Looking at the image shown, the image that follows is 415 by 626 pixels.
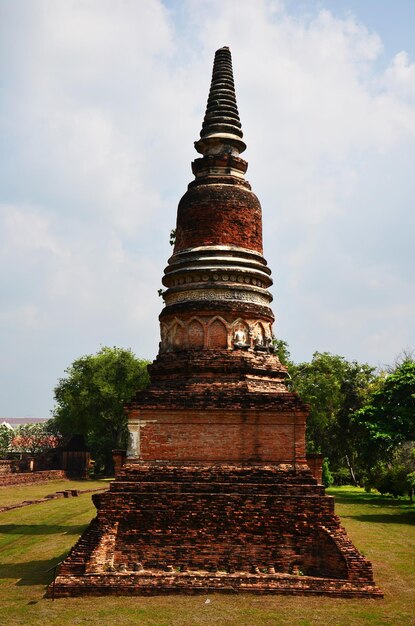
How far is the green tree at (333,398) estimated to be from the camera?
51750mm

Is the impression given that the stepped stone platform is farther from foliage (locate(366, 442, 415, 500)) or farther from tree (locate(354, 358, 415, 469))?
foliage (locate(366, 442, 415, 500))

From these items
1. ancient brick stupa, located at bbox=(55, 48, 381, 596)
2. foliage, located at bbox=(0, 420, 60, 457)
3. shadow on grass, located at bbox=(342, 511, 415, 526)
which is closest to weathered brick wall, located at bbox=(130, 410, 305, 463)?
ancient brick stupa, located at bbox=(55, 48, 381, 596)

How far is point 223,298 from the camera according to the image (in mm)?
18438

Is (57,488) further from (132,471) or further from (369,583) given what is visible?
(369,583)

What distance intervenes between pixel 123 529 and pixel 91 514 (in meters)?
15.5

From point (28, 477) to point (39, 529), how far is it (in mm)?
24087

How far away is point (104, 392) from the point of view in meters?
56.8

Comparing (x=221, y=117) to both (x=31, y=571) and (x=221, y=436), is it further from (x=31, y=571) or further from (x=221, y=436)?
(x=31, y=571)

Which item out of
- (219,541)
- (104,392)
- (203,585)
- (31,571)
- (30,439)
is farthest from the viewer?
(30,439)

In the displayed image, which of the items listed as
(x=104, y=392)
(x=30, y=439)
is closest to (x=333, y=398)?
(x=104, y=392)

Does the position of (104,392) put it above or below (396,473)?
above

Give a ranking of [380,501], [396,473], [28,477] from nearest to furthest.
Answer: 1. [396,473]
2. [380,501]
3. [28,477]

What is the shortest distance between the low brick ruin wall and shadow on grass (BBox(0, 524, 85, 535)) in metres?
19.2

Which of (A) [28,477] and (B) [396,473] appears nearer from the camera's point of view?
(B) [396,473]
